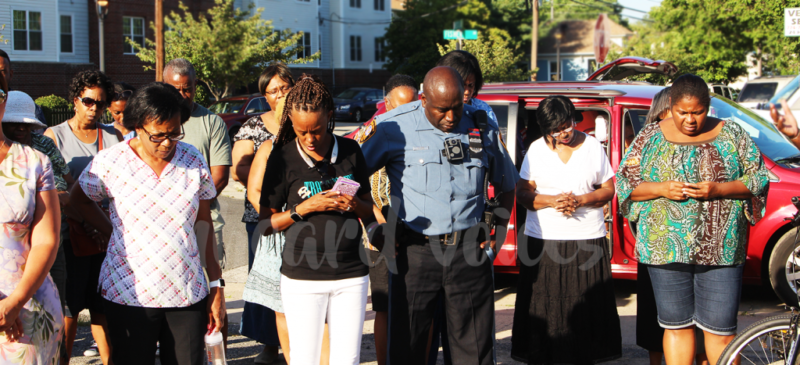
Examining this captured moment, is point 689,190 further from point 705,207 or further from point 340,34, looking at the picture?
point 340,34

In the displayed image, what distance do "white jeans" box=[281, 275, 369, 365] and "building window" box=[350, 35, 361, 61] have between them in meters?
39.4

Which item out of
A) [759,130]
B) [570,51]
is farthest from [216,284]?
[570,51]

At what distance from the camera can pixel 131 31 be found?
2902cm

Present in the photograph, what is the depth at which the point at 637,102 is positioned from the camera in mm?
5859

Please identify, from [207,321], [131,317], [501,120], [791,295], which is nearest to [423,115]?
[207,321]

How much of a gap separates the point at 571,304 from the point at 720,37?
1067 inches

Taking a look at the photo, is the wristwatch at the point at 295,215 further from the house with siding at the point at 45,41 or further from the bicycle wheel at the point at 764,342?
the house with siding at the point at 45,41

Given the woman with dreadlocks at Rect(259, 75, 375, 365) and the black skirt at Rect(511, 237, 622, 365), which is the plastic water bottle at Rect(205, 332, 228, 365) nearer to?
the woman with dreadlocks at Rect(259, 75, 375, 365)

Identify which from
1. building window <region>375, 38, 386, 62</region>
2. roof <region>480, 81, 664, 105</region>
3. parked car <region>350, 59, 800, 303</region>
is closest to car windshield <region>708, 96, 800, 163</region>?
parked car <region>350, 59, 800, 303</region>

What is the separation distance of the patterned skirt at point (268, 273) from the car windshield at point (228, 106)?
1702cm

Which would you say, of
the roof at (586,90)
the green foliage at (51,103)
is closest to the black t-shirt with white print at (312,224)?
the roof at (586,90)

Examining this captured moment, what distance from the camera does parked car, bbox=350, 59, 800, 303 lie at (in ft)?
18.6

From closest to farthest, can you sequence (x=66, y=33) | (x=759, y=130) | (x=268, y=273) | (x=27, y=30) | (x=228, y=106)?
(x=268, y=273) < (x=759, y=130) < (x=228, y=106) < (x=27, y=30) < (x=66, y=33)

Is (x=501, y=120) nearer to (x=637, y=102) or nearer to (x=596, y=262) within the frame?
(x=637, y=102)
